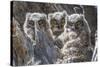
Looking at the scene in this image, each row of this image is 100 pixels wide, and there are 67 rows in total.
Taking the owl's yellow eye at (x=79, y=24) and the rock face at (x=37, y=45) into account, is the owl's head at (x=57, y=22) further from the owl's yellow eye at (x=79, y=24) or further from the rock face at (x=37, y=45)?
the owl's yellow eye at (x=79, y=24)

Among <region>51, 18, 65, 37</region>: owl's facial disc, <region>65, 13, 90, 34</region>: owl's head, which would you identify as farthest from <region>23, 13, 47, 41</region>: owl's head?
<region>65, 13, 90, 34</region>: owl's head

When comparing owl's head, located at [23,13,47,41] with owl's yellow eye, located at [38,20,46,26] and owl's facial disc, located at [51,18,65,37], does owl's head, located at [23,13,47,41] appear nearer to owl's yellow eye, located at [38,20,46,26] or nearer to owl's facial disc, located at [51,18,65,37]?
owl's yellow eye, located at [38,20,46,26]

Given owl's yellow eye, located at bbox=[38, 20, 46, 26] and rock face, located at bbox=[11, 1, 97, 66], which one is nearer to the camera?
rock face, located at bbox=[11, 1, 97, 66]

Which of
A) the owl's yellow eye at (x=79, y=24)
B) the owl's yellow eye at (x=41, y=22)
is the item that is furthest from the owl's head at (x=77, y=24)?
the owl's yellow eye at (x=41, y=22)

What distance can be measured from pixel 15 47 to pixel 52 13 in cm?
53

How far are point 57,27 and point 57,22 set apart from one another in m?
0.05

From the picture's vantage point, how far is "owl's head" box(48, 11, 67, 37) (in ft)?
6.87

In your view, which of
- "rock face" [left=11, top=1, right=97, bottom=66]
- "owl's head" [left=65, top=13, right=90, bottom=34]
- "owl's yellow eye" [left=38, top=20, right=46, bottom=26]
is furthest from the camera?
"owl's head" [left=65, top=13, right=90, bottom=34]

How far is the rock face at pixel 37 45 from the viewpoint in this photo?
6.39 ft

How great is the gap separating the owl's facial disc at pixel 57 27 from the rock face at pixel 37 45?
0.08m

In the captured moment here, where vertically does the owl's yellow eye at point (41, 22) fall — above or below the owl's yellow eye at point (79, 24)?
above

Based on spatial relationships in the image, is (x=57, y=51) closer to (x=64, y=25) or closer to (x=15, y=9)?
(x=64, y=25)

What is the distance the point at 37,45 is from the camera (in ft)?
6.65

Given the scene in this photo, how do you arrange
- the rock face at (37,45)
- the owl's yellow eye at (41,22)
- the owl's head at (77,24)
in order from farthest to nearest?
the owl's head at (77,24), the owl's yellow eye at (41,22), the rock face at (37,45)
